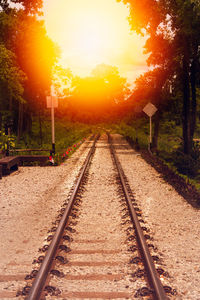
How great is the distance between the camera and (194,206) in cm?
798

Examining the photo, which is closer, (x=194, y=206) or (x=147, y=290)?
(x=147, y=290)

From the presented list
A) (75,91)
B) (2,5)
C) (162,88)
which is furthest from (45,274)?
(75,91)

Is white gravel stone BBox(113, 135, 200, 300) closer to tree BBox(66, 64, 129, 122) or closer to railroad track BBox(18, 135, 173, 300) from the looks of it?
railroad track BBox(18, 135, 173, 300)

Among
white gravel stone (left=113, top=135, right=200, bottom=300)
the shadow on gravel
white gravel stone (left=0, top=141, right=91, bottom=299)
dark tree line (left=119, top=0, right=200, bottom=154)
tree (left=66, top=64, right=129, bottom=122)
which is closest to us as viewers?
white gravel stone (left=113, top=135, right=200, bottom=300)

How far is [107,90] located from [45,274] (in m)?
89.6

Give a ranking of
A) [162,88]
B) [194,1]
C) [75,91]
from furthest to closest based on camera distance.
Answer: [75,91] < [162,88] < [194,1]

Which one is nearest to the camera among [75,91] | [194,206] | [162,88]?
[194,206]

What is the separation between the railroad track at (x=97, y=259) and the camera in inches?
153

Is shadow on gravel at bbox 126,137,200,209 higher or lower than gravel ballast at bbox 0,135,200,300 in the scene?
higher

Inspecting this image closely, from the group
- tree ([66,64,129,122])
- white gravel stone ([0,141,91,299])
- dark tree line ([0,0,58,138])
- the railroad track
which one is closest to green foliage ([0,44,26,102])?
dark tree line ([0,0,58,138])

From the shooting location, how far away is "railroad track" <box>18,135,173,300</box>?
3.88 m

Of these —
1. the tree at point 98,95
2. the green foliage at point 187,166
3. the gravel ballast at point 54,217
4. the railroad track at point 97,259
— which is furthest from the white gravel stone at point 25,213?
the tree at point 98,95

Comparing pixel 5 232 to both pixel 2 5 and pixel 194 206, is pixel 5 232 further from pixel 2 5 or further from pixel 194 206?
pixel 2 5

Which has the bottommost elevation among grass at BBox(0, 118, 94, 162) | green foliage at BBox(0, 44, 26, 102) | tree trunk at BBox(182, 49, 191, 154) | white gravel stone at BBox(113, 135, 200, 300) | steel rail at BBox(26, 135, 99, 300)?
white gravel stone at BBox(113, 135, 200, 300)
